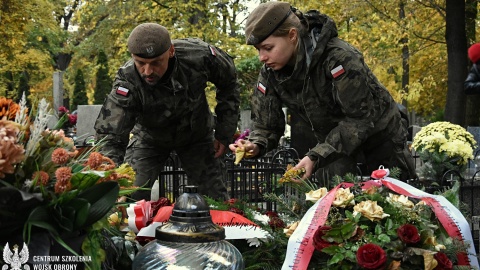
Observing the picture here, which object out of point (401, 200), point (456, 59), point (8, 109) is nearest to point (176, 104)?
point (401, 200)

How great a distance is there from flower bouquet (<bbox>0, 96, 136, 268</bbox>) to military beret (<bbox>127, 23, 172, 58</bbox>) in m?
2.32

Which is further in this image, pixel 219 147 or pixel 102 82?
pixel 102 82

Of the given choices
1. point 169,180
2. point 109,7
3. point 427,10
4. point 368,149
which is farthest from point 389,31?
point 368,149

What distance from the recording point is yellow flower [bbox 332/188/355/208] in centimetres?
249

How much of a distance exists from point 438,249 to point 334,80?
1.77 meters

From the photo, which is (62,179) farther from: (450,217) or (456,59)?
(456,59)

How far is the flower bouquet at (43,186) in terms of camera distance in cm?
181

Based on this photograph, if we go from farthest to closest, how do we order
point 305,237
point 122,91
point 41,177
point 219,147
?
point 219,147, point 122,91, point 305,237, point 41,177

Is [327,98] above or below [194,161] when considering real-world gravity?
above

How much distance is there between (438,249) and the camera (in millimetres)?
2428

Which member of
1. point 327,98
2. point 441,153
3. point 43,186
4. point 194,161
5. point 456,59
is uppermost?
point 456,59

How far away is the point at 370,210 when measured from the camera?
2441 millimetres

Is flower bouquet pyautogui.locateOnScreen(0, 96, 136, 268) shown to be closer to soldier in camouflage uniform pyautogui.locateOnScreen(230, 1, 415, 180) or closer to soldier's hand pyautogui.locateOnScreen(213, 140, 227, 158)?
soldier in camouflage uniform pyautogui.locateOnScreen(230, 1, 415, 180)

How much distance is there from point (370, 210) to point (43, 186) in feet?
3.53
